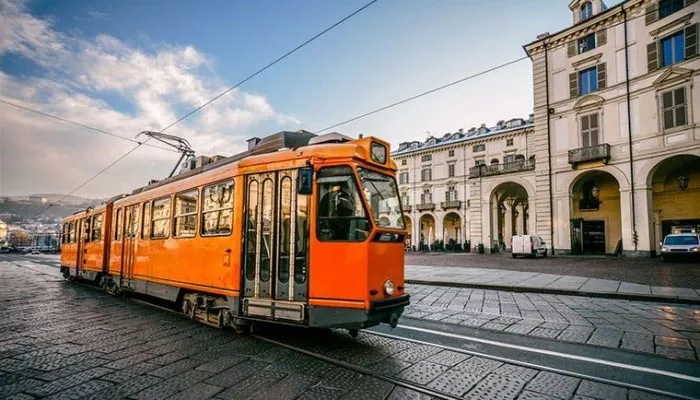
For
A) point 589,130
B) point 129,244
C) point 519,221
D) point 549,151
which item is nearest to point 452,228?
point 519,221

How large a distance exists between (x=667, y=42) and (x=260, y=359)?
92.5 ft

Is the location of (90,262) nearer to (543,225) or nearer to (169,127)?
(169,127)

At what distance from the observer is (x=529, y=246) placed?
23.8 meters

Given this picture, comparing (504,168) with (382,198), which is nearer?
(382,198)

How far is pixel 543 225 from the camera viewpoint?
84.0 feet

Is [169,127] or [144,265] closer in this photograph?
[144,265]

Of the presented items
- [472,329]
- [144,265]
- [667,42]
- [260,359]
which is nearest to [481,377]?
[472,329]

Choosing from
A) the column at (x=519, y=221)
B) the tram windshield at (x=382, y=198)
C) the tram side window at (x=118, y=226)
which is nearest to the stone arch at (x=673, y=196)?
the column at (x=519, y=221)

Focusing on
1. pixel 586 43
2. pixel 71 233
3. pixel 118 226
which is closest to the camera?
pixel 118 226

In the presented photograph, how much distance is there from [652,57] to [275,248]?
2690 centimetres

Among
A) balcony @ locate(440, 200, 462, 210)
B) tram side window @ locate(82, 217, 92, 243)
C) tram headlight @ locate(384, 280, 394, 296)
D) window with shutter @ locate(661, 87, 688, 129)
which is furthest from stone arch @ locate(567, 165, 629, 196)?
tram side window @ locate(82, 217, 92, 243)

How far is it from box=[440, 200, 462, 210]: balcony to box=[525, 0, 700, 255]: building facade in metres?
16.2

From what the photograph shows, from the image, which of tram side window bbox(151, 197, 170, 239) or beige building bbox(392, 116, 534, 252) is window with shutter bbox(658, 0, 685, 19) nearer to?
beige building bbox(392, 116, 534, 252)

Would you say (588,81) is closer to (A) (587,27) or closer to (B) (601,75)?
(B) (601,75)
